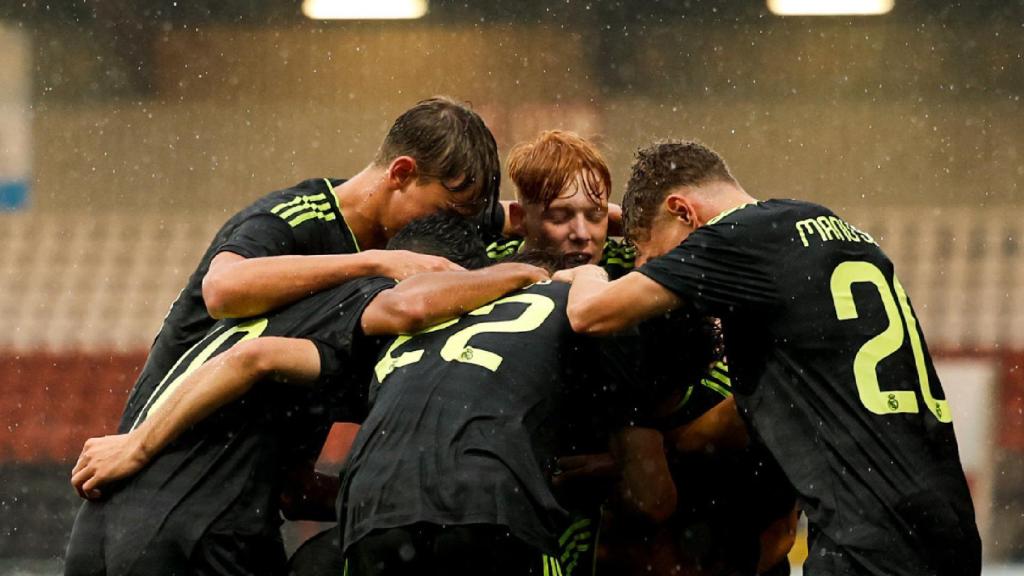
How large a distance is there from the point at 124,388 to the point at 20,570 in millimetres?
2312

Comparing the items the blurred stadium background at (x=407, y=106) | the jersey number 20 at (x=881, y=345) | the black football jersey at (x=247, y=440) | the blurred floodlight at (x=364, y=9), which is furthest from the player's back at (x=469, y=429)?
the blurred floodlight at (x=364, y=9)

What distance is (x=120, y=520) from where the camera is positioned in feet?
10.5

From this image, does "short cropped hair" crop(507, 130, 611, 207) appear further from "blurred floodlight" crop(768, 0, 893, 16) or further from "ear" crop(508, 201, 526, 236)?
"blurred floodlight" crop(768, 0, 893, 16)

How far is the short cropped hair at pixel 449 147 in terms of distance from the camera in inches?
149

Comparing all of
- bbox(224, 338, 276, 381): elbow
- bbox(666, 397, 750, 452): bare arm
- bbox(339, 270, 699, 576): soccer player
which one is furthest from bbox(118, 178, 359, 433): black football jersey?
bbox(666, 397, 750, 452): bare arm

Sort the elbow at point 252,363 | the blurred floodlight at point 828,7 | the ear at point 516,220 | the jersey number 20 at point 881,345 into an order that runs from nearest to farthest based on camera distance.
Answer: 1. the jersey number 20 at point 881,345
2. the elbow at point 252,363
3. the ear at point 516,220
4. the blurred floodlight at point 828,7

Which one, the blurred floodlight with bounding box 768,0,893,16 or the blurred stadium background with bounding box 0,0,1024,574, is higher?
the blurred floodlight with bounding box 768,0,893,16

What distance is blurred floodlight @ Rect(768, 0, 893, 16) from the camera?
1524cm

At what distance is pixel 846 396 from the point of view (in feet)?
9.91

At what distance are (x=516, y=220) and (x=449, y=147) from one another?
453mm

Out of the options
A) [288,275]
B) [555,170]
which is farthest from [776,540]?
[288,275]

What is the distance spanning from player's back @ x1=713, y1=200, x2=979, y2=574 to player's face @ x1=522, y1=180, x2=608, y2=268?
78 cm

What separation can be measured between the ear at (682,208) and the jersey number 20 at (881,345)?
45 centimetres

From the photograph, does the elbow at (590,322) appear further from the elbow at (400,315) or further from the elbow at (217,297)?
the elbow at (217,297)
